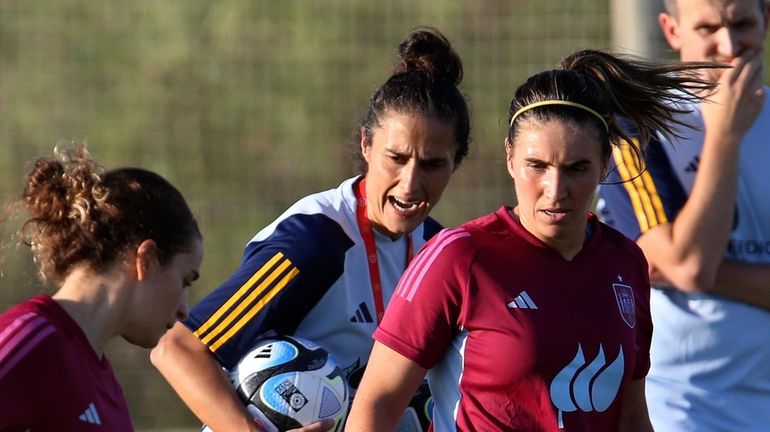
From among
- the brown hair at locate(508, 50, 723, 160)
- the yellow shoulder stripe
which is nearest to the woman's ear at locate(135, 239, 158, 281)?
the yellow shoulder stripe

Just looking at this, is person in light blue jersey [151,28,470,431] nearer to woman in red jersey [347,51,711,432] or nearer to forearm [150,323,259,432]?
forearm [150,323,259,432]

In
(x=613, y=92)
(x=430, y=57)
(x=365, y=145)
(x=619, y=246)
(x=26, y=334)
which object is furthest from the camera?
(x=430, y=57)

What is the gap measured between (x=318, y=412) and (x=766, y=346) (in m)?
1.22

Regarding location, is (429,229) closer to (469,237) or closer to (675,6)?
(675,6)

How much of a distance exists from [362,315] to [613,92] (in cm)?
90

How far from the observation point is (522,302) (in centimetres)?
289

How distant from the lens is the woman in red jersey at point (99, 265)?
2.93 meters

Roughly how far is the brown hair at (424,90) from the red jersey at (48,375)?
1.15 m

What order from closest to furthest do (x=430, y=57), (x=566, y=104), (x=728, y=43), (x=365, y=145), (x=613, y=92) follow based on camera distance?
(x=566, y=104) < (x=613, y=92) < (x=728, y=43) < (x=365, y=145) < (x=430, y=57)

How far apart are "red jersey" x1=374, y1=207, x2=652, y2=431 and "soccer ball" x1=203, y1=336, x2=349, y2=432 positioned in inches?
20.9

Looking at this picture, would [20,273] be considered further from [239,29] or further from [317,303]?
[317,303]

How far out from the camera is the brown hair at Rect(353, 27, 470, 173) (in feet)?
12.2

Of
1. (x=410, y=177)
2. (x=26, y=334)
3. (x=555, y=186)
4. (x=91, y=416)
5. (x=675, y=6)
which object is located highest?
(x=675, y=6)

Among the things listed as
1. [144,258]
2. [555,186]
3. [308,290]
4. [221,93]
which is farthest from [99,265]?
[221,93]
